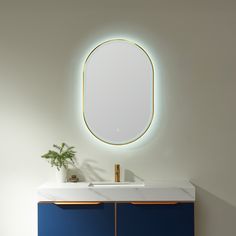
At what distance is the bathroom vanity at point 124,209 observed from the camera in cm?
320

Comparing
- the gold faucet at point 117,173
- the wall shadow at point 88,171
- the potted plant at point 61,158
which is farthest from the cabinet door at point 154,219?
the potted plant at point 61,158

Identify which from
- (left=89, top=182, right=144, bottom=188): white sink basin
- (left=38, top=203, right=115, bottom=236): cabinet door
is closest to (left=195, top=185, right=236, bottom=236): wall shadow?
(left=89, top=182, right=144, bottom=188): white sink basin

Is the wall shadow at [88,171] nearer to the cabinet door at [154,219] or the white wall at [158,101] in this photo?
the white wall at [158,101]

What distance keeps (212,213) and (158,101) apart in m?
0.97

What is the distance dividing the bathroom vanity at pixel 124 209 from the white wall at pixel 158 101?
0.35 metres

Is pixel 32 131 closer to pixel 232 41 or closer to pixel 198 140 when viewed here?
pixel 198 140

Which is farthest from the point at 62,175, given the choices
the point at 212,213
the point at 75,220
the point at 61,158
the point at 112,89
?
the point at 212,213

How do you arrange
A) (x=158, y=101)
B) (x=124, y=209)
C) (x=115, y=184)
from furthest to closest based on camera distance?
(x=158, y=101)
(x=115, y=184)
(x=124, y=209)

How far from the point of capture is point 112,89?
11.8 ft

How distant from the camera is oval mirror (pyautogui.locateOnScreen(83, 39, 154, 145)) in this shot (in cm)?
357

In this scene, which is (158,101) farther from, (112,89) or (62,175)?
(62,175)

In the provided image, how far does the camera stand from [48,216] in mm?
3230

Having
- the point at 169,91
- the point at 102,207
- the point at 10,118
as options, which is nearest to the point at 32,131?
the point at 10,118

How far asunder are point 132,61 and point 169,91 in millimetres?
377
